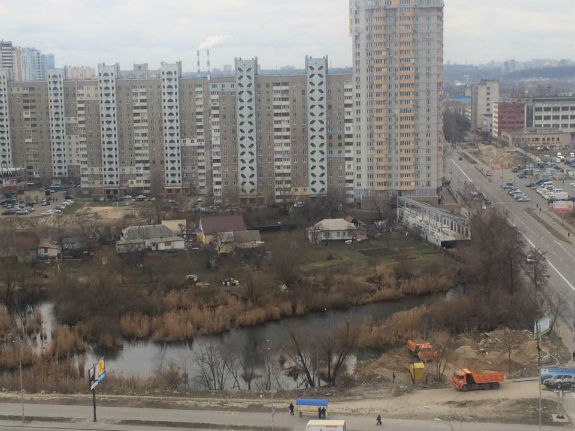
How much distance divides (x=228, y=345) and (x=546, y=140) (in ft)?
85.9

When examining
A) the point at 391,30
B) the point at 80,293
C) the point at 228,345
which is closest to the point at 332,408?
the point at 228,345

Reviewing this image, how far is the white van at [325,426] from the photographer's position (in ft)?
25.1

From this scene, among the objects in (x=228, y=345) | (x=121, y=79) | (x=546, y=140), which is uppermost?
(x=121, y=79)

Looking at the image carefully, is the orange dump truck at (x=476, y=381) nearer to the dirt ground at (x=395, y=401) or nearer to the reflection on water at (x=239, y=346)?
the dirt ground at (x=395, y=401)

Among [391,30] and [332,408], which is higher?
[391,30]

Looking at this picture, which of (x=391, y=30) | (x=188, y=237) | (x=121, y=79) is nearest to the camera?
(x=188, y=237)

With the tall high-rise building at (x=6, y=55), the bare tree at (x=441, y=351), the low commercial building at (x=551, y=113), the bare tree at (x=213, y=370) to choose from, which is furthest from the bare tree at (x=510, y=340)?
the tall high-rise building at (x=6, y=55)

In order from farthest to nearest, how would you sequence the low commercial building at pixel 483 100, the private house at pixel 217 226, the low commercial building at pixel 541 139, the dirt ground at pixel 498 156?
the low commercial building at pixel 483 100 → the low commercial building at pixel 541 139 → the dirt ground at pixel 498 156 → the private house at pixel 217 226

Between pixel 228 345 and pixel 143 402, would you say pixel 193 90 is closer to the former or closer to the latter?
pixel 228 345

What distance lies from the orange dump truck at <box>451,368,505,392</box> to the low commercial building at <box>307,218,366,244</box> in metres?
9.68

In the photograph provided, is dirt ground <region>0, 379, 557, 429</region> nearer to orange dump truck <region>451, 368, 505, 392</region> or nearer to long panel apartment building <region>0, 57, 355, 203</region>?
orange dump truck <region>451, 368, 505, 392</region>

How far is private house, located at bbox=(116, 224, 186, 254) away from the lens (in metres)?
17.4

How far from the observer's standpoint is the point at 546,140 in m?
34.9

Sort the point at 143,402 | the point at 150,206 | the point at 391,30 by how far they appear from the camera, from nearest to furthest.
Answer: the point at 143,402, the point at 391,30, the point at 150,206
